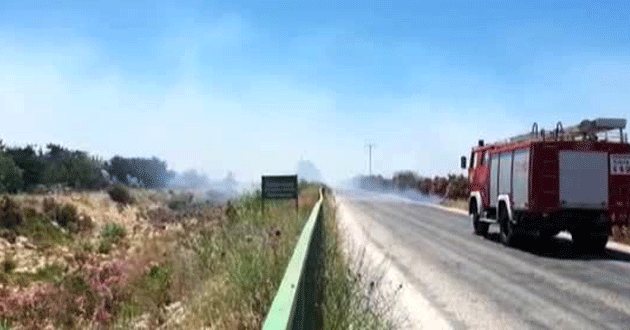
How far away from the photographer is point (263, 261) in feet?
33.4

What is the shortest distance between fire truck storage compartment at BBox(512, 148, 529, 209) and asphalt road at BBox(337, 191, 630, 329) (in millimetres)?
1227

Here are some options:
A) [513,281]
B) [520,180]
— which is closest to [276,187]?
[520,180]

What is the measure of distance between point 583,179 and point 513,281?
6756 mm

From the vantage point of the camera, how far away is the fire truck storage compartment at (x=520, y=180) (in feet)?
74.2

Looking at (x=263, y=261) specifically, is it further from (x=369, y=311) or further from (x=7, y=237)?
(x=7, y=237)

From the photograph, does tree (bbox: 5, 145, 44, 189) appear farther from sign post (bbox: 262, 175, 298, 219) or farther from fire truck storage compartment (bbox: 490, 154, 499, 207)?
fire truck storage compartment (bbox: 490, 154, 499, 207)

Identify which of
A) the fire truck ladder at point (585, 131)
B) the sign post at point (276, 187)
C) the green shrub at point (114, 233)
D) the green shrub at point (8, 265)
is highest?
the fire truck ladder at point (585, 131)

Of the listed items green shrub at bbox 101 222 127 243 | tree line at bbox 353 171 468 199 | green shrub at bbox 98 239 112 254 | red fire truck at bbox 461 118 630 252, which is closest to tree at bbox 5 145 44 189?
tree line at bbox 353 171 468 199

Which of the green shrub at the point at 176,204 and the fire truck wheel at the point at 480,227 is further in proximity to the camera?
the green shrub at the point at 176,204

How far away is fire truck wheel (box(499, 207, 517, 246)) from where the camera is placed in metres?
23.6

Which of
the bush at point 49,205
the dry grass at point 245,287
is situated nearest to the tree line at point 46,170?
the bush at point 49,205

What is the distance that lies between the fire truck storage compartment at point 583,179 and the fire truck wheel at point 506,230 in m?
1.77

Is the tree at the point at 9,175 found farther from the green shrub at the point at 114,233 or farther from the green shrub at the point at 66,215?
the green shrub at the point at 114,233

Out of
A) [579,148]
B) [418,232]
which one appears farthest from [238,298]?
[418,232]
